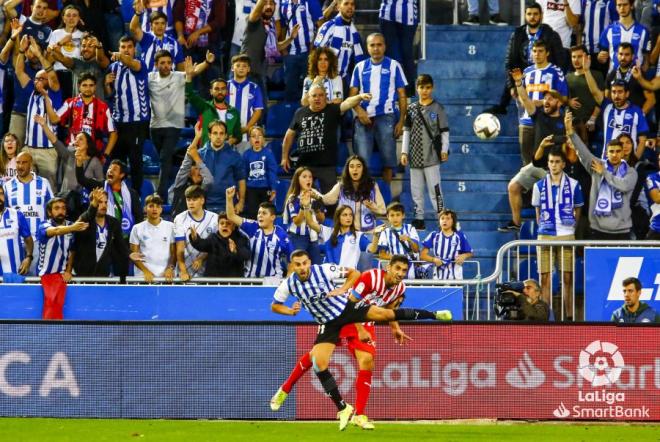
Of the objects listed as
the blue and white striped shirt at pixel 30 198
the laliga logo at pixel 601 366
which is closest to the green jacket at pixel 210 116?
the blue and white striped shirt at pixel 30 198

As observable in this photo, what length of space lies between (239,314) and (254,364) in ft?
4.57

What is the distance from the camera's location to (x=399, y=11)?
71.0 ft

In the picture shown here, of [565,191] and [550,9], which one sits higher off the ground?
[550,9]

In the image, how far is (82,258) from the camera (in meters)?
19.0

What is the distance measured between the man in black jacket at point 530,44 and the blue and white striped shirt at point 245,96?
11.8ft

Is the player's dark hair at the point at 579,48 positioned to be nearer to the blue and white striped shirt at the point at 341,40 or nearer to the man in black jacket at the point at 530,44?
the man in black jacket at the point at 530,44

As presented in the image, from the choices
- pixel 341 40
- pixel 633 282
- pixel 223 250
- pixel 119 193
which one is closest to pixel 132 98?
pixel 119 193

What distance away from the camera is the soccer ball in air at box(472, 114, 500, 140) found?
20.5 m

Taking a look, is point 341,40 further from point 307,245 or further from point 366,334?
point 366,334

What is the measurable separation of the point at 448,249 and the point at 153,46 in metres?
5.62

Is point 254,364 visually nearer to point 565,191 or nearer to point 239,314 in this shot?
point 239,314

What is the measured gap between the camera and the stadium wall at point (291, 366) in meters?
16.9

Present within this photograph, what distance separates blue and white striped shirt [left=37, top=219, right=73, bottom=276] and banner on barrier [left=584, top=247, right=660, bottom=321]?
6462 mm

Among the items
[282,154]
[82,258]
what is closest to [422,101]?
[282,154]
